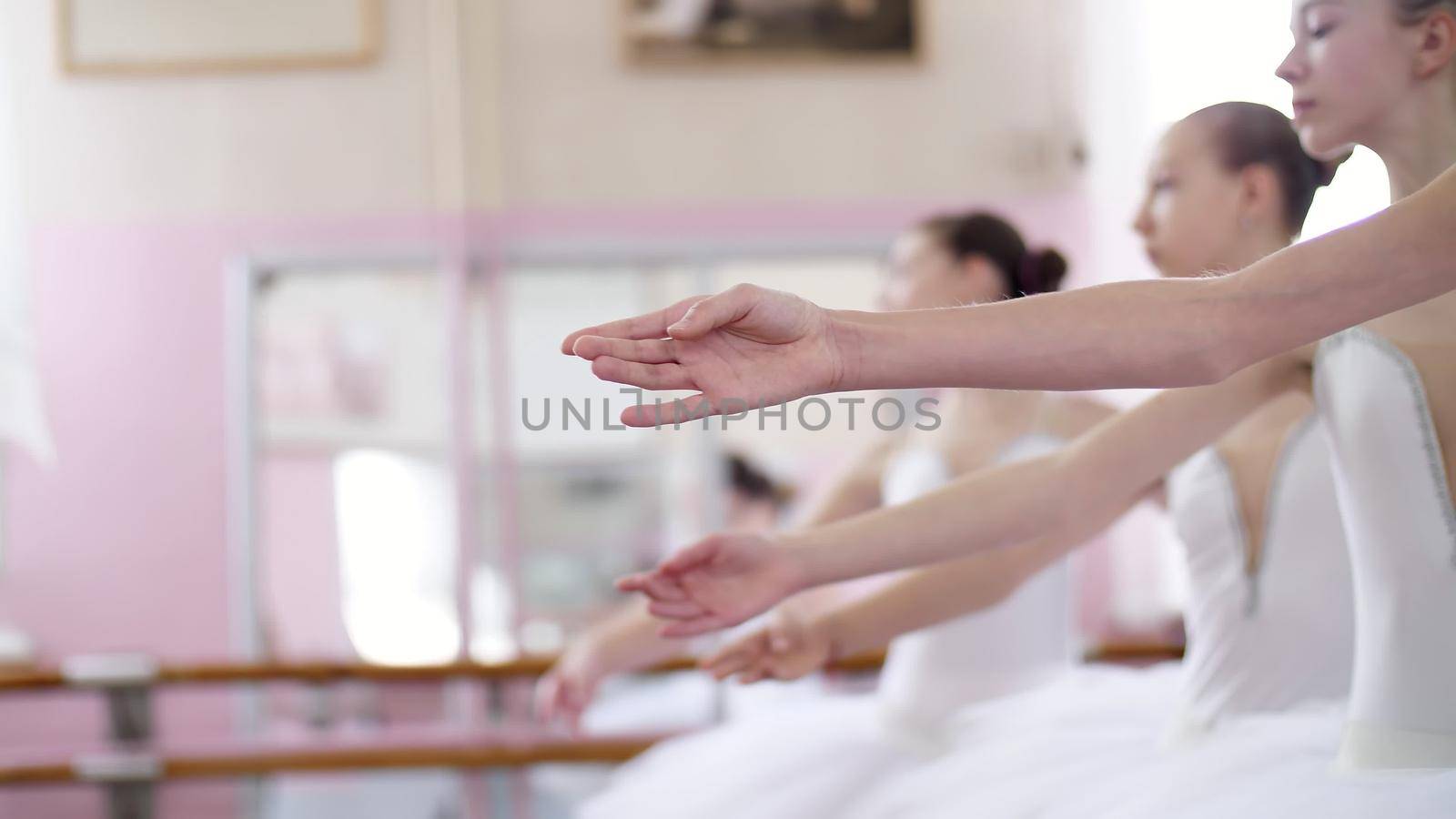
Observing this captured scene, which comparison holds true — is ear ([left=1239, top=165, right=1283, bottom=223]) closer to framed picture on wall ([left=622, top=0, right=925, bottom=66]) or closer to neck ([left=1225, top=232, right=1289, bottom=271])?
neck ([left=1225, top=232, right=1289, bottom=271])

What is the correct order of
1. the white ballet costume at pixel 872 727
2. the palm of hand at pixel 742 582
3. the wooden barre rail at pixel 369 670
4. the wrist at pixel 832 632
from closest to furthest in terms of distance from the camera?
1. the palm of hand at pixel 742 582
2. the wrist at pixel 832 632
3. the white ballet costume at pixel 872 727
4. the wooden barre rail at pixel 369 670

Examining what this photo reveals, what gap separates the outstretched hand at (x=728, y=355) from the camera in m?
0.65

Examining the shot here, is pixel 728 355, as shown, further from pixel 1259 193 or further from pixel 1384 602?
pixel 1259 193

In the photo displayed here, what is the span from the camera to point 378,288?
3.46 m

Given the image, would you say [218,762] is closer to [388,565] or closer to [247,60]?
[388,565]

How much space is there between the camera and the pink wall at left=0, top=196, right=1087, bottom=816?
3.30 m

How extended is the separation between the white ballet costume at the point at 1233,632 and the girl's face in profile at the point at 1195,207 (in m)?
0.18

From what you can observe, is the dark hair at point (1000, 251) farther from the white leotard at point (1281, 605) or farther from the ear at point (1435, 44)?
the ear at point (1435, 44)

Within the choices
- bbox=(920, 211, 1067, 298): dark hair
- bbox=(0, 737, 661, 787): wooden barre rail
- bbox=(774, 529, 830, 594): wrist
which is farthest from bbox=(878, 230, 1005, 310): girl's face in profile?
bbox=(0, 737, 661, 787): wooden barre rail

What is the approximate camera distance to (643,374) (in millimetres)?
648

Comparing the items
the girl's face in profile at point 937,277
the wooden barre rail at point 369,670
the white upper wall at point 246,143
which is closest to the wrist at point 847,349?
the girl's face in profile at point 937,277

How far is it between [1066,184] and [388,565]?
2010 millimetres

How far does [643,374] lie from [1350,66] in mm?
542

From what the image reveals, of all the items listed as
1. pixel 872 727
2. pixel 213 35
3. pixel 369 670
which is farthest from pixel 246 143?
pixel 872 727
